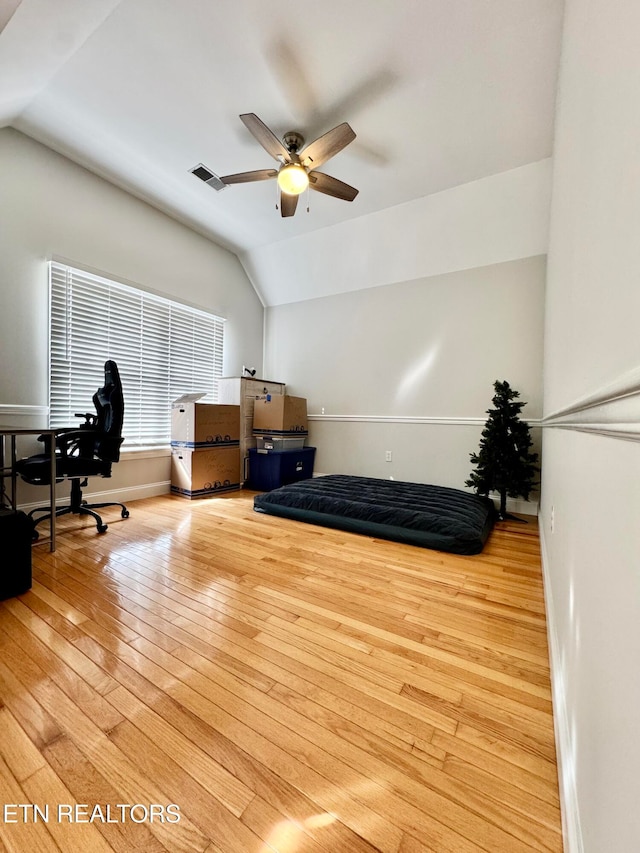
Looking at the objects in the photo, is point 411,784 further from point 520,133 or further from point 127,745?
point 520,133

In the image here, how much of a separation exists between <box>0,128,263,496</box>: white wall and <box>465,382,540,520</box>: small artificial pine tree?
339 centimetres

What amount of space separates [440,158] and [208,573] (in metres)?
3.55

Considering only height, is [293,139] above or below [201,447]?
above

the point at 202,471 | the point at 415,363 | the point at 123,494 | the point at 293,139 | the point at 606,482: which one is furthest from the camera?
the point at 415,363

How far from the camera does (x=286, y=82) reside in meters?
2.18

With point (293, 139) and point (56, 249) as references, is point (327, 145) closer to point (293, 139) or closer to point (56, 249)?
point (293, 139)

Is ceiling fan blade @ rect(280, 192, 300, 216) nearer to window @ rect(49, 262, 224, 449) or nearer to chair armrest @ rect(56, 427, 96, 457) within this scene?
window @ rect(49, 262, 224, 449)

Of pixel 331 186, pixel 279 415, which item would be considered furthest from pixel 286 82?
pixel 279 415

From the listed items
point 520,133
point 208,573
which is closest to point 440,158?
point 520,133

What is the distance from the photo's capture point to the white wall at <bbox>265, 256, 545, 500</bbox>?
328 centimetres

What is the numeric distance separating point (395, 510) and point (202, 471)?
2.22 meters

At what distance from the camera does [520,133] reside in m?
2.46

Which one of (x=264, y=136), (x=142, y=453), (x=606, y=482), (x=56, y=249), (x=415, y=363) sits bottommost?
(x=142, y=453)

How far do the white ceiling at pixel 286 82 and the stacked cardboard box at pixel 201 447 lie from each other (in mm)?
2245
